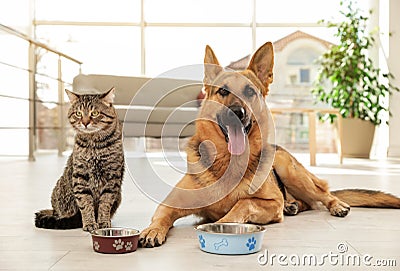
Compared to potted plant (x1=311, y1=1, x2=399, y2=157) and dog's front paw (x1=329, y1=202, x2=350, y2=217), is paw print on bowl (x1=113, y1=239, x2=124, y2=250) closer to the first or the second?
dog's front paw (x1=329, y1=202, x2=350, y2=217)

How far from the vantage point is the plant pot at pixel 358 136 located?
6.57m

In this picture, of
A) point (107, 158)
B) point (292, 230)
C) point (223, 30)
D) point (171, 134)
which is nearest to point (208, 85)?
point (107, 158)

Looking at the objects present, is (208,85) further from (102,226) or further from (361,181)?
(361,181)

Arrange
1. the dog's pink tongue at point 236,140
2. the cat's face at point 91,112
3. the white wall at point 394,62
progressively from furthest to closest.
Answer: the white wall at point 394,62 → the dog's pink tongue at point 236,140 → the cat's face at point 91,112

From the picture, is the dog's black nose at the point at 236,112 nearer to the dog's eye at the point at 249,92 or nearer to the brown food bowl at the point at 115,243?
the dog's eye at the point at 249,92

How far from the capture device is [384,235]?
1.91m

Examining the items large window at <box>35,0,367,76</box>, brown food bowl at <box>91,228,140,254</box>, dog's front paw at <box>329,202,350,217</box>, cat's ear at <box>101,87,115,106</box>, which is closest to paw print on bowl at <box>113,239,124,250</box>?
brown food bowl at <box>91,228,140,254</box>

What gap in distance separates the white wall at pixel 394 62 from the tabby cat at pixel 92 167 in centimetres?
557

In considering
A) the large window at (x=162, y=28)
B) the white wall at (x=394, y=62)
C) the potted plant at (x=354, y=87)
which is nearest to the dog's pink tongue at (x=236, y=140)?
the potted plant at (x=354, y=87)

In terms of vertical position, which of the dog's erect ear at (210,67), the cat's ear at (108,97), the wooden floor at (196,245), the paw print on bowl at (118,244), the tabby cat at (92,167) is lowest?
→ the wooden floor at (196,245)

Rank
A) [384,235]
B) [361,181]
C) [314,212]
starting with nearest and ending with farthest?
1. [384,235]
2. [314,212]
3. [361,181]

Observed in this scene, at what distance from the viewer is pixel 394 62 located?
6.88 m

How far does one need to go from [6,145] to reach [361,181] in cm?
408

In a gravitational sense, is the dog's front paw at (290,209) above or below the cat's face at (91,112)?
below
